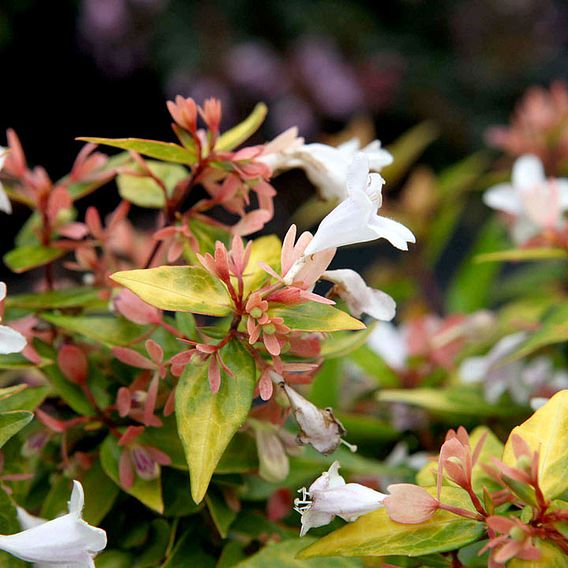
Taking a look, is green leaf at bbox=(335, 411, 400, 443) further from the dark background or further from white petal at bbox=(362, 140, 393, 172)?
the dark background

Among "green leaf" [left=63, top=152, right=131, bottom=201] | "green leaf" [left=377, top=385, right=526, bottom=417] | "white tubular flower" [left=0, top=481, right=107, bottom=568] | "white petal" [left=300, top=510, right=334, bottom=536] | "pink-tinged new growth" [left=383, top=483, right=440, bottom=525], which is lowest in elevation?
"green leaf" [left=377, top=385, right=526, bottom=417]

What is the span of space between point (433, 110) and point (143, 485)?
2.87m

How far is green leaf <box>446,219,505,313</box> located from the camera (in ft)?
3.77

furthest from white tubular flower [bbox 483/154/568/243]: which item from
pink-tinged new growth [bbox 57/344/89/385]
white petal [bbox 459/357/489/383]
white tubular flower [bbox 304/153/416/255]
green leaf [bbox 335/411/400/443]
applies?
pink-tinged new growth [bbox 57/344/89/385]

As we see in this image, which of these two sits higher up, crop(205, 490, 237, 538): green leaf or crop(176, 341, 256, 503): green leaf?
crop(176, 341, 256, 503): green leaf

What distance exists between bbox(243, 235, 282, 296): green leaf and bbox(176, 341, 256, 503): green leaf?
0.14ft

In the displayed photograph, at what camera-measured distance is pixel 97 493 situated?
2.00ft

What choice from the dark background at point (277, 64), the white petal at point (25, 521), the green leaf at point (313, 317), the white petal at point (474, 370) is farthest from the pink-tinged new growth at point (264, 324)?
the dark background at point (277, 64)

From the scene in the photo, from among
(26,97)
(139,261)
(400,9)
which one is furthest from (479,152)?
(139,261)

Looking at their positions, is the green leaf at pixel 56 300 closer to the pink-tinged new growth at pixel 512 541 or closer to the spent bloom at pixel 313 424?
the spent bloom at pixel 313 424

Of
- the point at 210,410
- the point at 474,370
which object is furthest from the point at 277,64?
the point at 210,410

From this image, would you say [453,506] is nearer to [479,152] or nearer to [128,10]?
[479,152]

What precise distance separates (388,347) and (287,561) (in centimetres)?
42

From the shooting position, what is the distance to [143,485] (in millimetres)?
590
